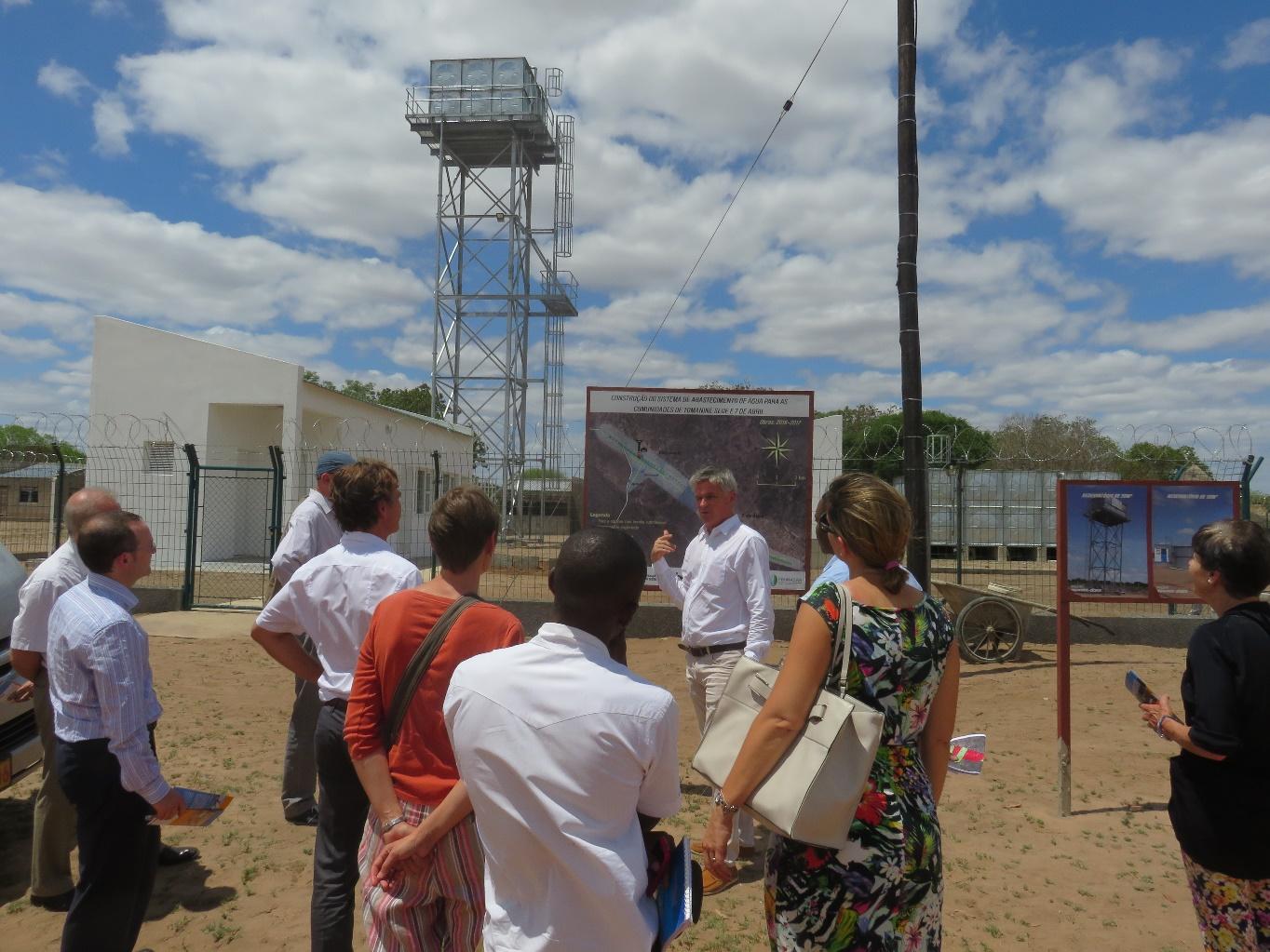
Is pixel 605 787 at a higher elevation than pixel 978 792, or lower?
higher

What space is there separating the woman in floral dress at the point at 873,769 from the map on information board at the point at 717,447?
21.0 ft

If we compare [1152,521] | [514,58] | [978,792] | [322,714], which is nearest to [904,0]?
[1152,521]

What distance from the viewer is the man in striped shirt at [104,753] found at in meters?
2.72

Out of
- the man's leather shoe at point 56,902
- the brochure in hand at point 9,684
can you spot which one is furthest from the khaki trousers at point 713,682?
the brochure in hand at point 9,684

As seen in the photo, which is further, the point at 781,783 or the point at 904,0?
the point at 904,0

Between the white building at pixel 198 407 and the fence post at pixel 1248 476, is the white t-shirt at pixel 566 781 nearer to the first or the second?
the fence post at pixel 1248 476

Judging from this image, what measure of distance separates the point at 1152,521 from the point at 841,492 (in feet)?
13.0

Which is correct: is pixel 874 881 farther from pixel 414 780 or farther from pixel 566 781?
pixel 414 780

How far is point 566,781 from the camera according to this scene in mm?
1695

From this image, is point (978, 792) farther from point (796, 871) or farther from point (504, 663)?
point (504, 663)

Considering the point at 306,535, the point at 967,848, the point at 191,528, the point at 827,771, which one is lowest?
the point at 967,848

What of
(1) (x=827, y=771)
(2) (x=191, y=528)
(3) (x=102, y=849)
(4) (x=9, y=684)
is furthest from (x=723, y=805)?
(2) (x=191, y=528)

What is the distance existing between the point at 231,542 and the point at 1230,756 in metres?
A: 19.5

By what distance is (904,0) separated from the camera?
7859 millimetres
